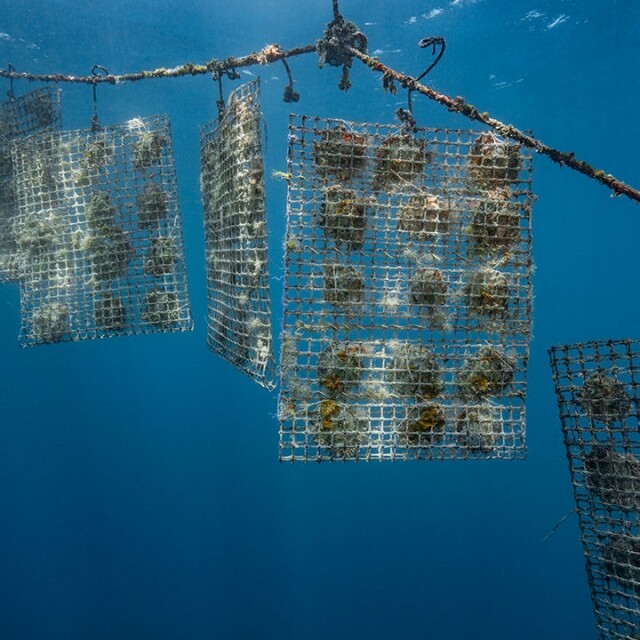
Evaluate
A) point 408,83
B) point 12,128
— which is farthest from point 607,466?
point 12,128

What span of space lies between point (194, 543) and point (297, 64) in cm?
1917

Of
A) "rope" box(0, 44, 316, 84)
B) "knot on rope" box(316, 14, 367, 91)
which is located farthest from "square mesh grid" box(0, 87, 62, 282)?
"knot on rope" box(316, 14, 367, 91)

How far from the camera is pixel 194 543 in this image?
23062mm

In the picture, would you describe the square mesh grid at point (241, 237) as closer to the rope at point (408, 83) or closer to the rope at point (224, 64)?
the rope at point (224, 64)

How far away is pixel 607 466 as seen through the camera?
3.56 metres

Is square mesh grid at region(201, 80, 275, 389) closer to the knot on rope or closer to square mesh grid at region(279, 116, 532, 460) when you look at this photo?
square mesh grid at region(279, 116, 532, 460)

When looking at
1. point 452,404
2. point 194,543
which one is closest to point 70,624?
point 194,543

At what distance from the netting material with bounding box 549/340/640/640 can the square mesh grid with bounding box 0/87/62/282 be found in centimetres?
548

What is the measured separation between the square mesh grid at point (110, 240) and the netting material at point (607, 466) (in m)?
3.16

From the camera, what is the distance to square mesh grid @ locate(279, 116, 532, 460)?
3.51m

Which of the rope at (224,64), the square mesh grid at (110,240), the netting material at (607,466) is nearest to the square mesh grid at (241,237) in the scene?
the rope at (224,64)

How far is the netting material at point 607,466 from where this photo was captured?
3426 mm

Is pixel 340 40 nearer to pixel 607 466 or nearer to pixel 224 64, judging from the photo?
pixel 224 64

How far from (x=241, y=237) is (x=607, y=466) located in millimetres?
2866
